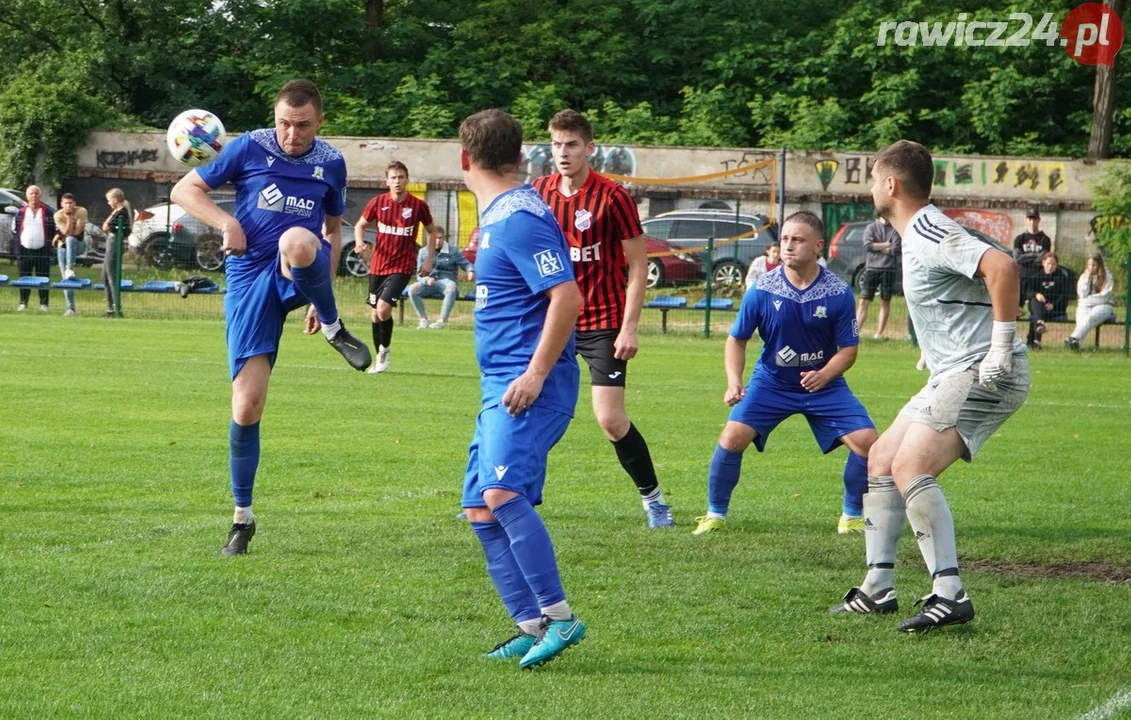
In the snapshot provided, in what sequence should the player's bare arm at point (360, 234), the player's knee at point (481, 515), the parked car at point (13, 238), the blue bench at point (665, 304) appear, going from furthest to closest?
the parked car at point (13, 238), the blue bench at point (665, 304), the player's bare arm at point (360, 234), the player's knee at point (481, 515)

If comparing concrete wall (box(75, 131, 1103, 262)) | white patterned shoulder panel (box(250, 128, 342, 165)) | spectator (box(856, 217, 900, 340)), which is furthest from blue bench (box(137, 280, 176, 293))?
white patterned shoulder panel (box(250, 128, 342, 165))

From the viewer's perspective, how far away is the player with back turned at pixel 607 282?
314 inches

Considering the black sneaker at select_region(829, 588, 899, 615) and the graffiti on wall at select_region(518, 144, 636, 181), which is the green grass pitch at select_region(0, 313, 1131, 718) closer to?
the black sneaker at select_region(829, 588, 899, 615)

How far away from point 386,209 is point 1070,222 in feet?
76.2

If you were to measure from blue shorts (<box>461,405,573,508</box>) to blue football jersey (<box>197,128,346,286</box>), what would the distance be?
2.46 m

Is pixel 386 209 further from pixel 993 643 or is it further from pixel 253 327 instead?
pixel 993 643

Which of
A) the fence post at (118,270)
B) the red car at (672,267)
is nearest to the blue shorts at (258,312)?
the fence post at (118,270)

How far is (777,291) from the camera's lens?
7.82 m

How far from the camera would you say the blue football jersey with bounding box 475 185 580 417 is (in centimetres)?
495

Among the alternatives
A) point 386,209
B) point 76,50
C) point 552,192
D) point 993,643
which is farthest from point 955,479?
point 76,50

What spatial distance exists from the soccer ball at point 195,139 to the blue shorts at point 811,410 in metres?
3.19

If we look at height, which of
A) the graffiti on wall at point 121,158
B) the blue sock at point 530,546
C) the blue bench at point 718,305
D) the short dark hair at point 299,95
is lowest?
the blue bench at point 718,305

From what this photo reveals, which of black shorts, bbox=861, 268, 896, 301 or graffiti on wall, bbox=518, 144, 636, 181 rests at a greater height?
graffiti on wall, bbox=518, 144, 636, 181

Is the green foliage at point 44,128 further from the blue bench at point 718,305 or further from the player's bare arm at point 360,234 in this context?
the player's bare arm at point 360,234
